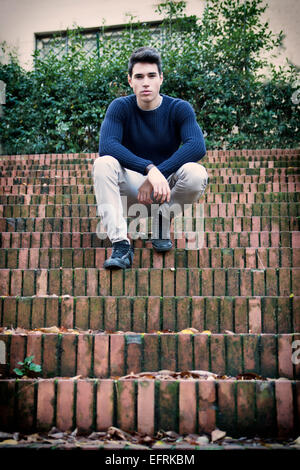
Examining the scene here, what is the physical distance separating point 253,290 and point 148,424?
0.98 meters

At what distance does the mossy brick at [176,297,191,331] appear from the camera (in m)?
1.88

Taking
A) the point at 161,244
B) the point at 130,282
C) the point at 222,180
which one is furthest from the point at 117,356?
the point at 222,180

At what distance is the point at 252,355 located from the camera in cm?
162

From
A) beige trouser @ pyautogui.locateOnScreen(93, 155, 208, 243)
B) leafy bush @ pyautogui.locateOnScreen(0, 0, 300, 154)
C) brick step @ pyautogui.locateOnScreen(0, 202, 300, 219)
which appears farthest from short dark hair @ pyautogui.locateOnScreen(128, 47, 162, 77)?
leafy bush @ pyautogui.locateOnScreen(0, 0, 300, 154)

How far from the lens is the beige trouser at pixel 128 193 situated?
2365 mm

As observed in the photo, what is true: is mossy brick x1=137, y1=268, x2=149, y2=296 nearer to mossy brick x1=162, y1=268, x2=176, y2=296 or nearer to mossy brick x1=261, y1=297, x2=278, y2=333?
mossy brick x1=162, y1=268, x2=176, y2=296

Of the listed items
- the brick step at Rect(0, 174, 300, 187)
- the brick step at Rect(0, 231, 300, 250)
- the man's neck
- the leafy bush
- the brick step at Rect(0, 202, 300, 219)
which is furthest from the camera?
the leafy bush

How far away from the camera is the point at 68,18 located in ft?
30.6

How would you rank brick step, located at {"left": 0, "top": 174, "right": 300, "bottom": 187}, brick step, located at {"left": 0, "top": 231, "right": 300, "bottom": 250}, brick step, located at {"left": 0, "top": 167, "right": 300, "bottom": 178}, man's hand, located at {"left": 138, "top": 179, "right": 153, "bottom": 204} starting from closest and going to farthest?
man's hand, located at {"left": 138, "top": 179, "right": 153, "bottom": 204}, brick step, located at {"left": 0, "top": 231, "right": 300, "bottom": 250}, brick step, located at {"left": 0, "top": 174, "right": 300, "bottom": 187}, brick step, located at {"left": 0, "top": 167, "right": 300, "bottom": 178}

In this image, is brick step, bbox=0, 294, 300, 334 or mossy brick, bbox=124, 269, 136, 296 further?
mossy brick, bbox=124, 269, 136, 296

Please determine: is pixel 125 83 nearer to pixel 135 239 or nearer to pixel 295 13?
pixel 295 13

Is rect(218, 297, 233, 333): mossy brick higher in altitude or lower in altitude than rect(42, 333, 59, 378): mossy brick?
higher

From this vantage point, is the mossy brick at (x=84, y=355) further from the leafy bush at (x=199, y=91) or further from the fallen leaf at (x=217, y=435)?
the leafy bush at (x=199, y=91)

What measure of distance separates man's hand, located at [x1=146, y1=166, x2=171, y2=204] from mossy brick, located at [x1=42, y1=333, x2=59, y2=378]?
1.02 metres
